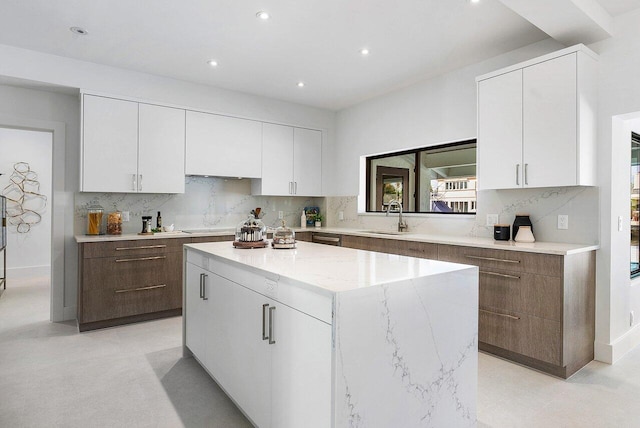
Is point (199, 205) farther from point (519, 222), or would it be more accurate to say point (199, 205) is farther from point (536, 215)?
point (536, 215)

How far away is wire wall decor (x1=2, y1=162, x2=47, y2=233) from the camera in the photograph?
5801 mm

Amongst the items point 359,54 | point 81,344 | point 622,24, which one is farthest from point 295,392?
point 622,24

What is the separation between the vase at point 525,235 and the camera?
10.1 ft

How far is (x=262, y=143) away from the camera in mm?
4797

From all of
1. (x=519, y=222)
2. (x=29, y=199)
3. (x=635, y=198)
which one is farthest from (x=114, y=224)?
(x=635, y=198)

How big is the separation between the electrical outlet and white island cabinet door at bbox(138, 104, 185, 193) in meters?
3.67

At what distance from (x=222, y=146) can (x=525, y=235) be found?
10.8ft

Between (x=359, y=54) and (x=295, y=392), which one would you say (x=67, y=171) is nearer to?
(x=359, y=54)

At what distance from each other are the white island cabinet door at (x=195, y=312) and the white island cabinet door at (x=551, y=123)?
2.57m

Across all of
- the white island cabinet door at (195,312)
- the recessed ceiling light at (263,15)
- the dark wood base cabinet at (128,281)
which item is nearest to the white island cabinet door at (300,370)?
the white island cabinet door at (195,312)

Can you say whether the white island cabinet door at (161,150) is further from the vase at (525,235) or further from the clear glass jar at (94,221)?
the vase at (525,235)

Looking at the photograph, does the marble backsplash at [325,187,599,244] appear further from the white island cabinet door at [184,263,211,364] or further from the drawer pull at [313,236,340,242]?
the white island cabinet door at [184,263,211,364]

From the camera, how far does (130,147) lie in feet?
12.7

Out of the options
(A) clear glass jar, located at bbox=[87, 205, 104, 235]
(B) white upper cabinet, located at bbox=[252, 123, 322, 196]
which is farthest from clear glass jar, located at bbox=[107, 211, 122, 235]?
(B) white upper cabinet, located at bbox=[252, 123, 322, 196]
